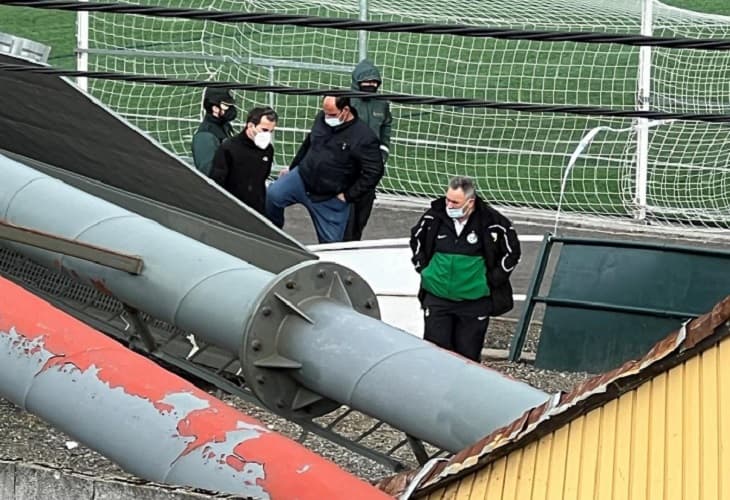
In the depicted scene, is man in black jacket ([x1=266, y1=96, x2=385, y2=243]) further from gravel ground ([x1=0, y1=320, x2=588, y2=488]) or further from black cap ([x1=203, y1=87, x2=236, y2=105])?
gravel ground ([x1=0, y1=320, x2=588, y2=488])

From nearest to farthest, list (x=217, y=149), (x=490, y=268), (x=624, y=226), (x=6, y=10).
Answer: (x=490, y=268)
(x=217, y=149)
(x=624, y=226)
(x=6, y=10)

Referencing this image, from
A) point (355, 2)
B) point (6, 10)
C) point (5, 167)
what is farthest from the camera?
point (6, 10)

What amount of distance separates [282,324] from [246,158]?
19.7 feet

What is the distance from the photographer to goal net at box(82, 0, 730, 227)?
1522 cm

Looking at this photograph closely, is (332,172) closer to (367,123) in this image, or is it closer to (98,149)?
(367,123)

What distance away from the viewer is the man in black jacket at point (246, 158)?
400 inches

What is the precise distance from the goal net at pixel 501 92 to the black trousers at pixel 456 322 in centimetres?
501

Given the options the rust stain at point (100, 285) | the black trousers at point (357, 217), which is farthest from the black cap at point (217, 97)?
the rust stain at point (100, 285)

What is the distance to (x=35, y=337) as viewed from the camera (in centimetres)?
390

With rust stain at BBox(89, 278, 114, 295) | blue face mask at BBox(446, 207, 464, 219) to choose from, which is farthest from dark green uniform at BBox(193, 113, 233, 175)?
rust stain at BBox(89, 278, 114, 295)

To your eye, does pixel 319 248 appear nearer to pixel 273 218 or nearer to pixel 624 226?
pixel 273 218

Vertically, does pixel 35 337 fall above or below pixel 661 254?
above

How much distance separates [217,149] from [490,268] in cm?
277

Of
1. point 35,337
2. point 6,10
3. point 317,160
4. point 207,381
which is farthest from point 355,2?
point 35,337
